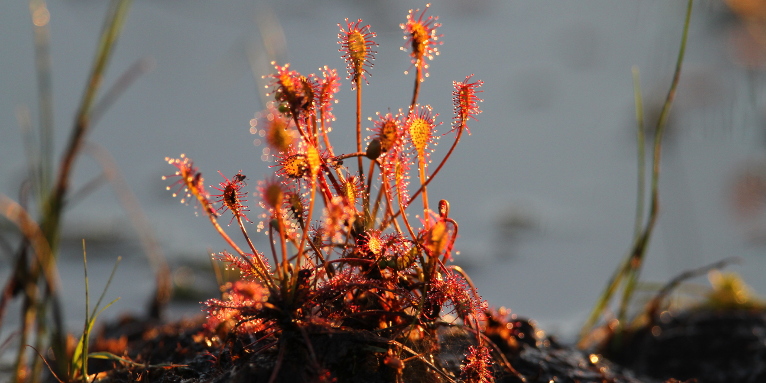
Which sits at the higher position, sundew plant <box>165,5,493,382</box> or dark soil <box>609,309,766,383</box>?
dark soil <box>609,309,766,383</box>

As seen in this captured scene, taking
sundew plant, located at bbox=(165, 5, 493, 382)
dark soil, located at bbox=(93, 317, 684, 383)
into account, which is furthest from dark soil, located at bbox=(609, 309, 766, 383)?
sundew plant, located at bbox=(165, 5, 493, 382)

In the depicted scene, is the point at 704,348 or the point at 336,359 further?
the point at 704,348

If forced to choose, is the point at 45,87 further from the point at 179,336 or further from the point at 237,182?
the point at 237,182

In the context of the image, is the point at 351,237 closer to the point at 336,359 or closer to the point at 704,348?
the point at 336,359

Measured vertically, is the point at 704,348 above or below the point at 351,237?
above

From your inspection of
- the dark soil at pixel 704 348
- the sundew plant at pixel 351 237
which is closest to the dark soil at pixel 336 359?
the sundew plant at pixel 351 237

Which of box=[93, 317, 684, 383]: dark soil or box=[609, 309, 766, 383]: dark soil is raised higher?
box=[609, 309, 766, 383]: dark soil

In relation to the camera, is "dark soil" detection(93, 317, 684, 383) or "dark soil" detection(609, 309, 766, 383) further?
"dark soil" detection(609, 309, 766, 383)

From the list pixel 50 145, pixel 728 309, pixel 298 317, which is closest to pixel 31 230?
pixel 50 145

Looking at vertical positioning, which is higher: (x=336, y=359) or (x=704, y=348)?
(x=704, y=348)

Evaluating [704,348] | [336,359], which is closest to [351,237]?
[336,359]

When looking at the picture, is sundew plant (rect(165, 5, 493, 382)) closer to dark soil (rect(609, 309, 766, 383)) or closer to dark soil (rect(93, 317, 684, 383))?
dark soil (rect(93, 317, 684, 383))

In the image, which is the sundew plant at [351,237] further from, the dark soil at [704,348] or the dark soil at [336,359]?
the dark soil at [704,348]
